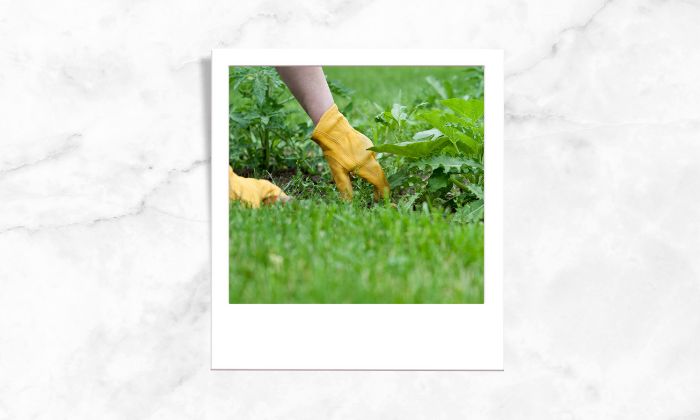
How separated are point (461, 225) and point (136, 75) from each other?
3.40ft

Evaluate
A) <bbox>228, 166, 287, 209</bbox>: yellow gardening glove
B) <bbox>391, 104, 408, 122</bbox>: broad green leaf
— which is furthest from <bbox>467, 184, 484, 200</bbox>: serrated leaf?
<bbox>228, 166, 287, 209</bbox>: yellow gardening glove

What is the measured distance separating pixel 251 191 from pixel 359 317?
66cm

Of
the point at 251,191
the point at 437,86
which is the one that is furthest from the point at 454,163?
the point at 437,86

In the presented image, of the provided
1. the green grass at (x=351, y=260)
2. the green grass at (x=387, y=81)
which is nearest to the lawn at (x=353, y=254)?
the green grass at (x=351, y=260)

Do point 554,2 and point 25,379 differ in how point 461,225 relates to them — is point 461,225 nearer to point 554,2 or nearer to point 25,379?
point 554,2

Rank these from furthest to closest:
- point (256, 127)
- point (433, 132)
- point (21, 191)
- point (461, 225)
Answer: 1. point (256, 127)
2. point (433, 132)
3. point (461, 225)
4. point (21, 191)

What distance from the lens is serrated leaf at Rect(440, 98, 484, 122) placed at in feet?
6.55

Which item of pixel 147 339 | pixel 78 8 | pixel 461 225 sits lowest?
pixel 147 339

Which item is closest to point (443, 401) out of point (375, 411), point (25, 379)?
→ point (375, 411)

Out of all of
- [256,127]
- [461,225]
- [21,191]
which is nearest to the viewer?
[21,191]

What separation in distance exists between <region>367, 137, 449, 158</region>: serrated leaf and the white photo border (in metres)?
0.45

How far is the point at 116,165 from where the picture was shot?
62.5 inches

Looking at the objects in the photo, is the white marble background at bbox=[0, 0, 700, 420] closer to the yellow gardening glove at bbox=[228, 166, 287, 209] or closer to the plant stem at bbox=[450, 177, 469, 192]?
the yellow gardening glove at bbox=[228, 166, 287, 209]

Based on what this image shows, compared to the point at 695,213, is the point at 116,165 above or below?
above
